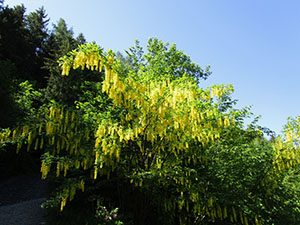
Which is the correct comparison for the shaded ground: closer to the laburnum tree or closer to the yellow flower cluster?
the laburnum tree

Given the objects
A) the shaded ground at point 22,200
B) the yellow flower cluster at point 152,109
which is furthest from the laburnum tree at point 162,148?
the shaded ground at point 22,200

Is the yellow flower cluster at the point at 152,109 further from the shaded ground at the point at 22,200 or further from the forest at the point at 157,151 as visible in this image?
the shaded ground at the point at 22,200

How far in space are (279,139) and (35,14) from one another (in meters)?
30.4

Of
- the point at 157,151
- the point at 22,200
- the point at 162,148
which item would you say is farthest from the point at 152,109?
the point at 22,200

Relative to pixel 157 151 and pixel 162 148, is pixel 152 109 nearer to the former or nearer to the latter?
pixel 162 148

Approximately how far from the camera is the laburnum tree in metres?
4.04

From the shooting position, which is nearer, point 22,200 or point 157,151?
point 157,151

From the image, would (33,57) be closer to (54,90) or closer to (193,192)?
(54,90)

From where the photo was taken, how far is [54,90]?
534 inches

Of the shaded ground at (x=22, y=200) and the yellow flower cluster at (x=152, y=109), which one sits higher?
the yellow flower cluster at (x=152, y=109)

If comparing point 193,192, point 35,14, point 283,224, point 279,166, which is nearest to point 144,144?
point 193,192

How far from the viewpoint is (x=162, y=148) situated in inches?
187

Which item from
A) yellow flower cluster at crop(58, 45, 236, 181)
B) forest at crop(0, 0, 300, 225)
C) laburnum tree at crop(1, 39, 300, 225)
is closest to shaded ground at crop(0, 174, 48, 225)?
forest at crop(0, 0, 300, 225)

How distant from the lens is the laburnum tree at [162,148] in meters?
4.04
